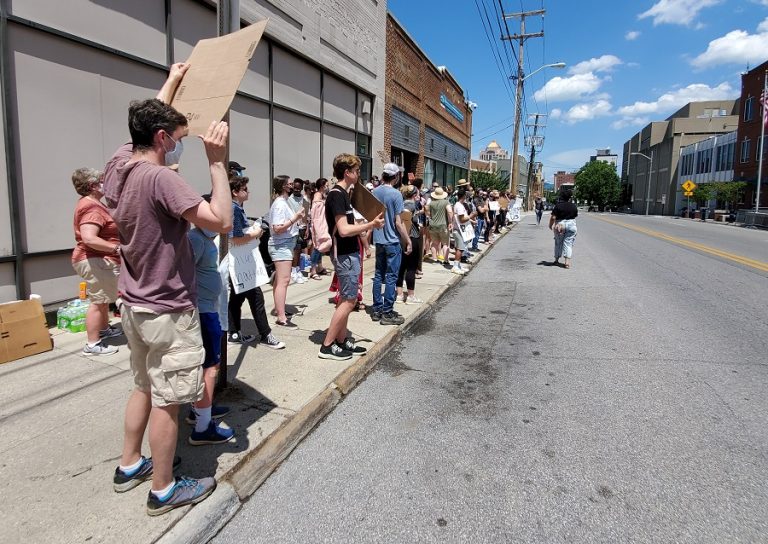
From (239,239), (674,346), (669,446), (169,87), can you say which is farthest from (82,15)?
(674,346)

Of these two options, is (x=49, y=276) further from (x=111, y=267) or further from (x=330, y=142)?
(x=330, y=142)

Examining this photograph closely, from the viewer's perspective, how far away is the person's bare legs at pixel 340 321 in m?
4.64

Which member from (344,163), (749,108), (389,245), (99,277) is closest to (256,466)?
(344,163)

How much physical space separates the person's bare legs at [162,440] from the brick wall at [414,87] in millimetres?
9953

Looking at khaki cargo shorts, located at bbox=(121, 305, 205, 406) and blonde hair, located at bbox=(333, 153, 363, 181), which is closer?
khaki cargo shorts, located at bbox=(121, 305, 205, 406)

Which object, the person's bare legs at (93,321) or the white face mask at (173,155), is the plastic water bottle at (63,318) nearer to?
the person's bare legs at (93,321)

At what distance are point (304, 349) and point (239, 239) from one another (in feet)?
4.70

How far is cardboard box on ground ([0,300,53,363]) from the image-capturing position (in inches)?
177

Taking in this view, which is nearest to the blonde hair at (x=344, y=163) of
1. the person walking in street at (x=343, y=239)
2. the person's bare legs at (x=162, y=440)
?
the person walking in street at (x=343, y=239)

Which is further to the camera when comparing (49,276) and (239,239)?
(49,276)

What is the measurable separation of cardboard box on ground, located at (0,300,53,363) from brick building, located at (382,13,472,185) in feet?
27.8

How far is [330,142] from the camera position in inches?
483

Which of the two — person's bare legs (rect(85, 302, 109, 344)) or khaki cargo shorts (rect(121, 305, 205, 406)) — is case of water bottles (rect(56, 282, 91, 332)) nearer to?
person's bare legs (rect(85, 302, 109, 344))

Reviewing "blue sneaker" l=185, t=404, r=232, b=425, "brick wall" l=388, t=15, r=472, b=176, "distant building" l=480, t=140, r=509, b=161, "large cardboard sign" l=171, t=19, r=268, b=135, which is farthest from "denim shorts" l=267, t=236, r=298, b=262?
"distant building" l=480, t=140, r=509, b=161
